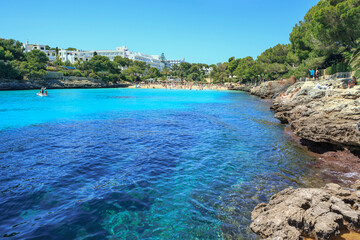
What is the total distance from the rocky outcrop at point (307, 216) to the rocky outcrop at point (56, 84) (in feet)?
285

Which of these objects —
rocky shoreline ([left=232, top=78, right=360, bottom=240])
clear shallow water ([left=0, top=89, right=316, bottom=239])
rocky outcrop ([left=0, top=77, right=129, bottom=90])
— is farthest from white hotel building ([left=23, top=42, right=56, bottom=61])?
rocky shoreline ([left=232, top=78, right=360, bottom=240])

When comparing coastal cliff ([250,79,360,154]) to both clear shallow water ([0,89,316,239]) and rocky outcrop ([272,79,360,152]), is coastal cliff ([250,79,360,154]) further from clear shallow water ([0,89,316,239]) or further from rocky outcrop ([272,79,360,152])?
clear shallow water ([0,89,316,239])

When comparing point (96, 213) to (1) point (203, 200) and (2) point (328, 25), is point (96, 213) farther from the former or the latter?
(2) point (328, 25)

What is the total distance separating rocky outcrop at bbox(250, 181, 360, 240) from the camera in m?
4.89

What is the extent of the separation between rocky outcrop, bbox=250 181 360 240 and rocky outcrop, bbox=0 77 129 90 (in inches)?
3420

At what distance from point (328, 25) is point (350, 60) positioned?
38.5ft

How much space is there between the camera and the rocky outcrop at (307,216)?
4891 millimetres

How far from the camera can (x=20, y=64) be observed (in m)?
75.9

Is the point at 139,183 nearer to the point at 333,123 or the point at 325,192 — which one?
the point at 325,192

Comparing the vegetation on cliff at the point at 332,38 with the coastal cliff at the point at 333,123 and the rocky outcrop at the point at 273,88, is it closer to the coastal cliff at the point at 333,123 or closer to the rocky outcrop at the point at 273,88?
the rocky outcrop at the point at 273,88

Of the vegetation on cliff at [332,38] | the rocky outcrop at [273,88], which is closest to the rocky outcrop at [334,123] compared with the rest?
the vegetation on cliff at [332,38]

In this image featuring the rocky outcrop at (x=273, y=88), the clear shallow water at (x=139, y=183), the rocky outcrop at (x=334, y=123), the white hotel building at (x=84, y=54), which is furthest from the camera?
the white hotel building at (x=84, y=54)

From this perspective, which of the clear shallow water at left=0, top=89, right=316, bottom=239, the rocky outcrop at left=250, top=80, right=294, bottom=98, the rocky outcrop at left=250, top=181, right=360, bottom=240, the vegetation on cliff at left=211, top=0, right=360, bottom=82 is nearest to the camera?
the rocky outcrop at left=250, top=181, right=360, bottom=240

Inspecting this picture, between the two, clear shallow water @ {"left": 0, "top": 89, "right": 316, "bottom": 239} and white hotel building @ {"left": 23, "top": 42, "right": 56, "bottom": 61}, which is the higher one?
white hotel building @ {"left": 23, "top": 42, "right": 56, "bottom": 61}
